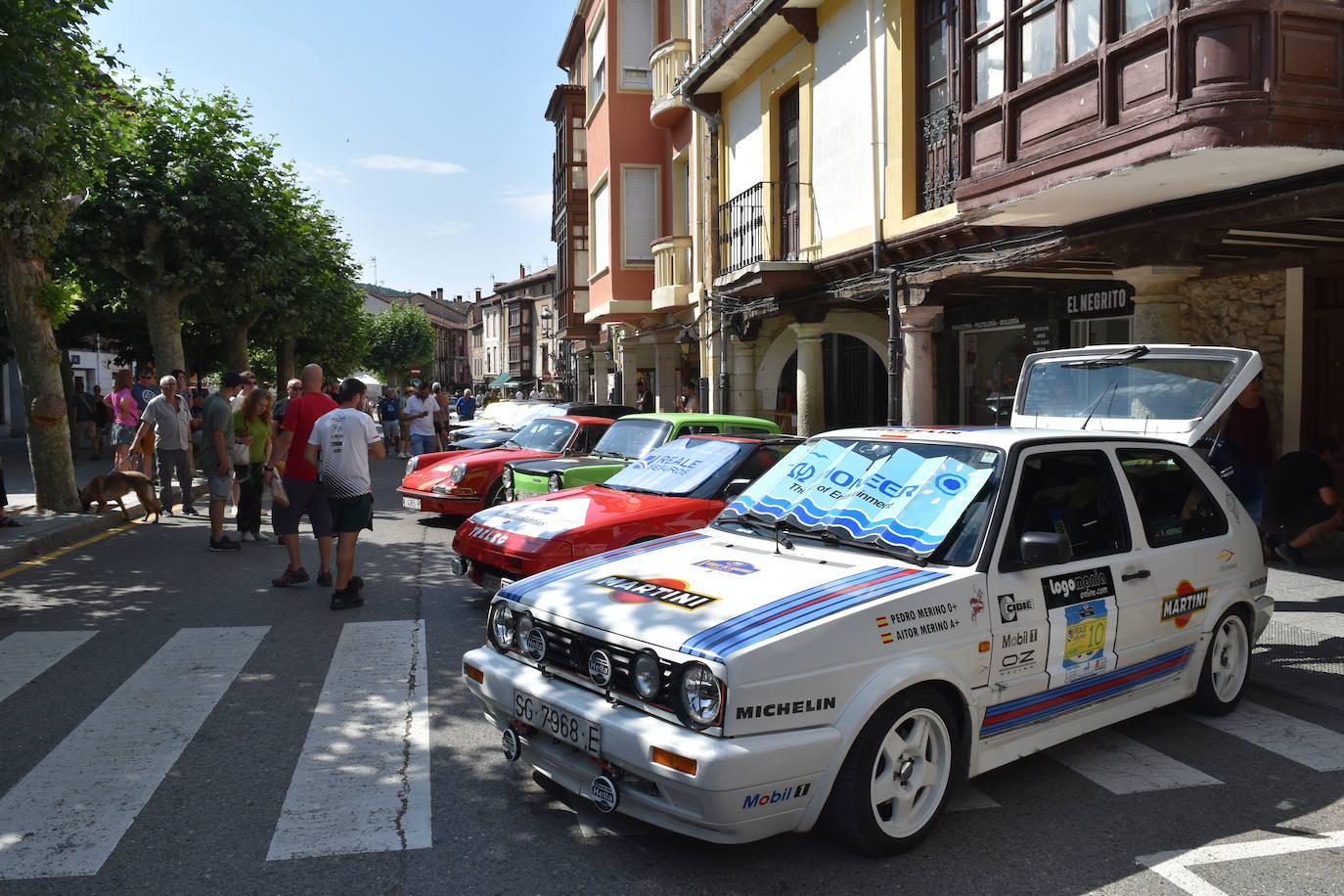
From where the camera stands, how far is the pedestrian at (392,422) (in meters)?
26.9

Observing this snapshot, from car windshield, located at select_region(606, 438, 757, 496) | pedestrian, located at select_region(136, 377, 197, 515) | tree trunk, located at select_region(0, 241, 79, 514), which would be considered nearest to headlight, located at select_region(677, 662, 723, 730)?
car windshield, located at select_region(606, 438, 757, 496)

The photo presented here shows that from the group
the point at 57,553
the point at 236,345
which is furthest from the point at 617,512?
the point at 236,345

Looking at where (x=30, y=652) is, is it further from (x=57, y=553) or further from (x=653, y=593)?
→ (x=653, y=593)

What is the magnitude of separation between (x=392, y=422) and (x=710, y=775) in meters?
25.1

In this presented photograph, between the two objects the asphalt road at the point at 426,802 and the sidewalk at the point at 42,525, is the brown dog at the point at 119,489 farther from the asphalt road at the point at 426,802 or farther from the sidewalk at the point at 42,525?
the asphalt road at the point at 426,802

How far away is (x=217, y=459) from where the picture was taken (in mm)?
10422

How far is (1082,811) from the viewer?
4195 mm

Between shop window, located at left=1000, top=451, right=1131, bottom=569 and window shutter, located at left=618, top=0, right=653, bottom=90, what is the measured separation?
66.9 feet

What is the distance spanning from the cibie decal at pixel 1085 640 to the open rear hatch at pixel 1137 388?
6.66 feet

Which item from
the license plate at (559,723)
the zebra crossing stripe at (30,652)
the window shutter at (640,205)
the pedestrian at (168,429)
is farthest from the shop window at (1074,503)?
the window shutter at (640,205)

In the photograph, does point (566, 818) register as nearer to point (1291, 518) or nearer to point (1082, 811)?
point (1082, 811)

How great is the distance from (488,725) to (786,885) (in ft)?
6.87

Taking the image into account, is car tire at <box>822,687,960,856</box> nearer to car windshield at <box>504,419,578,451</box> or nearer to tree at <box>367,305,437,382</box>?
car windshield at <box>504,419,578,451</box>

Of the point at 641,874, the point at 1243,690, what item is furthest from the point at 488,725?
the point at 1243,690
